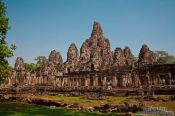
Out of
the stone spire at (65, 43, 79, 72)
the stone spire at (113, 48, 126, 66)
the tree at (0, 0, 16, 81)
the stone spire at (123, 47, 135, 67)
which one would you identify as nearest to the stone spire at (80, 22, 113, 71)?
the stone spire at (65, 43, 79, 72)

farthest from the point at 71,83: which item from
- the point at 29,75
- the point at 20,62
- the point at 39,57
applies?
the point at 39,57

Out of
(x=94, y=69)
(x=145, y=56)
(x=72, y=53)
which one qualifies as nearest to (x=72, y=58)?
(x=72, y=53)

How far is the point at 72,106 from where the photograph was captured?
27844 millimetres

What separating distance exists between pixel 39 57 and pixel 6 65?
9278cm

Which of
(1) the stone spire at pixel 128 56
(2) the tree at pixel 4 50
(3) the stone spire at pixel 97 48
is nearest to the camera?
(2) the tree at pixel 4 50

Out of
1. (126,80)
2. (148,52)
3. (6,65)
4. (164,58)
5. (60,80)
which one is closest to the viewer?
(6,65)

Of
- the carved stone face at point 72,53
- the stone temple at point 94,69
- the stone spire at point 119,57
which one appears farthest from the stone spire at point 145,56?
the carved stone face at point 72,53

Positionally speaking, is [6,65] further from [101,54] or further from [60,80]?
[101,54]

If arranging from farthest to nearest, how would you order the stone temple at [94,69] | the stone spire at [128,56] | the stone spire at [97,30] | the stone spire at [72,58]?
the stone spire at [97,30]
the stone spire at [72,58]
the stone spire at [128,56]
the stone temple at [94,69]

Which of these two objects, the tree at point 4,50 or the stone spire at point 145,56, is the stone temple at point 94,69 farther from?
the tree at point 4,50

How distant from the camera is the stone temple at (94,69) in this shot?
2334 inches

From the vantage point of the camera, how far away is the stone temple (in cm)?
5929

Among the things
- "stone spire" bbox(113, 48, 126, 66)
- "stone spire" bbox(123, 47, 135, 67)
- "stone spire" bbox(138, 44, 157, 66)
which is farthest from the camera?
"stone spire" bbox(123, 47, 135, 67)

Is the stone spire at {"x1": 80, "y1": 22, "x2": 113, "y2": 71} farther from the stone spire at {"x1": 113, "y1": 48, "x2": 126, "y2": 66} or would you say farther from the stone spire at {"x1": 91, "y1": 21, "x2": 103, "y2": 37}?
the stone spire at {"x1": 113, "y1": 48, "x2": 126, "y2": 66}
